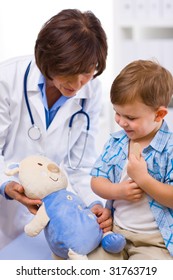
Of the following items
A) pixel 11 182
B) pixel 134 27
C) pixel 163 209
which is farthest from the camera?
pixel 134 27

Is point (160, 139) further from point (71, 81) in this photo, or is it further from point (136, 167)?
Answer: point (71, 81)

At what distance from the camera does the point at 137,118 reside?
51.1 inches

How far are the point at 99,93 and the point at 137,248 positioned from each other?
25.3 inches

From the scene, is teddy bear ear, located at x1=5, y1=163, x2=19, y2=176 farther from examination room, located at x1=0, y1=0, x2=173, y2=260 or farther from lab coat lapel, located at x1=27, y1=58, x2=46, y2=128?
lab coat lapel, located at x1=27, y1=58, x2=46, y2=128

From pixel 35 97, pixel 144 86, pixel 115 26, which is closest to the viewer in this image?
pixel 144 86

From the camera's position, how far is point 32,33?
2.76m

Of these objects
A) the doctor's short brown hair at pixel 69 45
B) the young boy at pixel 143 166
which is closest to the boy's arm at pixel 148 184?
the young boy at pixel 143 166

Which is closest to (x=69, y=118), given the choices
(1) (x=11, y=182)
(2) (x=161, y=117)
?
(1) (x=11, y=182)

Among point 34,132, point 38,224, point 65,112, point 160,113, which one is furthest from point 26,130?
point 160,113

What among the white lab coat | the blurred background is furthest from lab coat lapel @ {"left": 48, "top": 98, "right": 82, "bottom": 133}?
the blurred background

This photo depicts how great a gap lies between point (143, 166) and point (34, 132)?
1.61ft

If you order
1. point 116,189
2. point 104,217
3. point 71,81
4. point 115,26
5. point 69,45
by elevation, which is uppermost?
point 69,45

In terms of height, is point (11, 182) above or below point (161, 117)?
below
